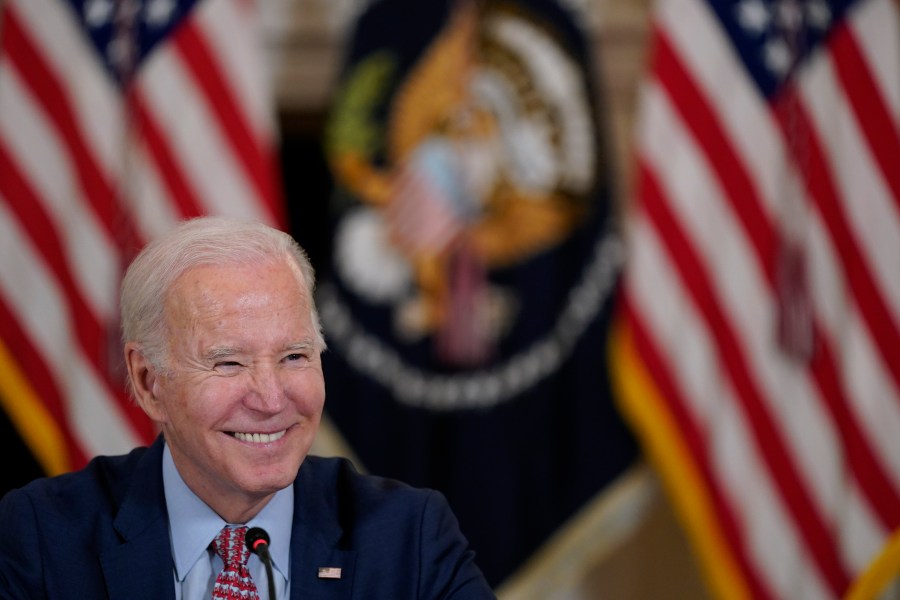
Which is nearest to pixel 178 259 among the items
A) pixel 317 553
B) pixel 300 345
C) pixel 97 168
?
pixel 300 345

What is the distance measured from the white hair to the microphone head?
249 mm

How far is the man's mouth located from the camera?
5.30 ft

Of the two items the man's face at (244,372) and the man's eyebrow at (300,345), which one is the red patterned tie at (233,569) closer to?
the man's face at (244,372)

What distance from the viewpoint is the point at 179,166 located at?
338 cm

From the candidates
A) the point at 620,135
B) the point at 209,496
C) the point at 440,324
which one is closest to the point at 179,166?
the point at 440,324

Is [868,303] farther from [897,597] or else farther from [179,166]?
[179,166]

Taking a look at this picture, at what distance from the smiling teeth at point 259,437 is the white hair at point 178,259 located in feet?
0.43

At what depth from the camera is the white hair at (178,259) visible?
159 centimetres

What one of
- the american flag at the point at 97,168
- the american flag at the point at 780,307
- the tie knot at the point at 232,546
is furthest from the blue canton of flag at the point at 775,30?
the tie knot at the point at 232,546

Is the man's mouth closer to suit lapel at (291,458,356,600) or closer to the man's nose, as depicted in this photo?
the man's nose

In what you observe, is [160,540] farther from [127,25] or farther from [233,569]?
[127,25]

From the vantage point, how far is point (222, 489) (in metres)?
1.67

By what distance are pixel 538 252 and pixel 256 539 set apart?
1.93 m

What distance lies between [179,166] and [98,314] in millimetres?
465
